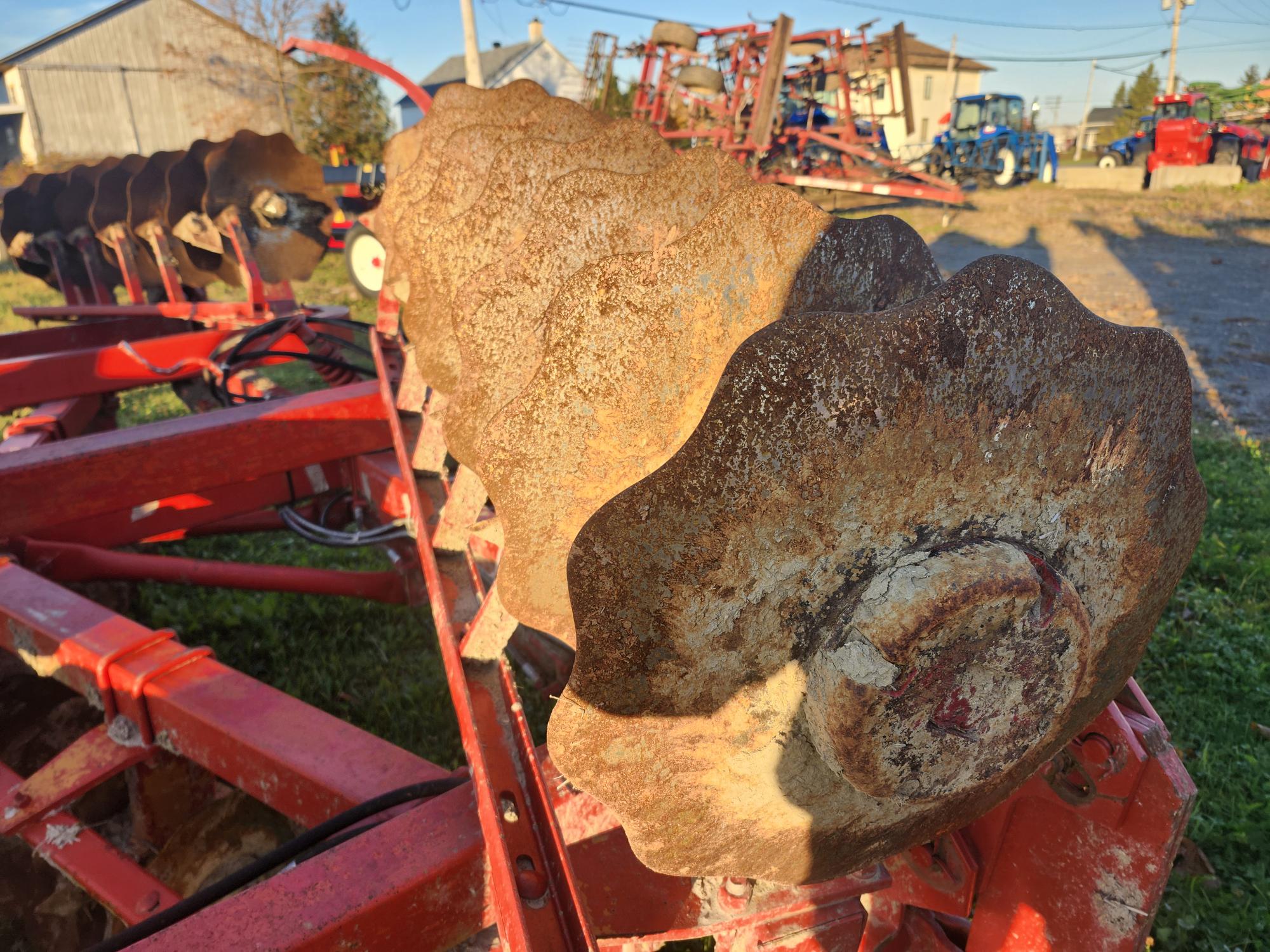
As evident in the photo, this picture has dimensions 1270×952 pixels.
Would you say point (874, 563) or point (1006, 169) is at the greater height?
point (1006, 169)

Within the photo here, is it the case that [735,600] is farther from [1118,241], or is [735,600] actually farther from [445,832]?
[1118,241]

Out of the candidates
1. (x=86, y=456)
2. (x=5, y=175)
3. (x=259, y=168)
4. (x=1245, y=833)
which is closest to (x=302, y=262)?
(x=259, y=168)

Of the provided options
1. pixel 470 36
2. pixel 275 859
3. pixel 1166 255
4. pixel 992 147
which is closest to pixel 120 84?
pixel 470 36

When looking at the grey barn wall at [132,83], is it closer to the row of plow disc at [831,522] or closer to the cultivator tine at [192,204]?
the cultivator tine at [192,204]

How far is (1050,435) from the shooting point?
0.92m

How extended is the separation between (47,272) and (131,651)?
7.39 meters

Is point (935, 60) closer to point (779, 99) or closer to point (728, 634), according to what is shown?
point (779, 99)

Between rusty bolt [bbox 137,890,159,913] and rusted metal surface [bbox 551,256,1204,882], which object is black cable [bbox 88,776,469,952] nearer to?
rusty bolt [bbox 137,890,159,913]

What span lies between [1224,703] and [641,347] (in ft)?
9.29

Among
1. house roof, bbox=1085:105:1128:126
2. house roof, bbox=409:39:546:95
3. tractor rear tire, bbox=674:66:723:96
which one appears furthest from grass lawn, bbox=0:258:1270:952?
house roof, bbox=1085:105:1128:126

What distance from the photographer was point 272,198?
5168 mm

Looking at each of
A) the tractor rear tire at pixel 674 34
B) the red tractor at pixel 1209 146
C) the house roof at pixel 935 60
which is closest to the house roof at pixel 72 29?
the tractor rear tire at pixel 674 34

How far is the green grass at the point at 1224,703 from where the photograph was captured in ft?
6.99

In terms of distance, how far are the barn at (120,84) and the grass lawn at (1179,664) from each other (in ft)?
77.5
